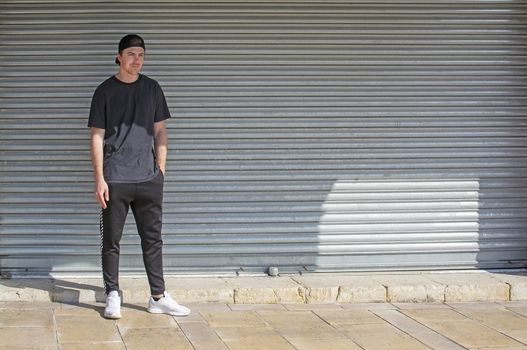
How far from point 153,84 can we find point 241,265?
1.96 meters

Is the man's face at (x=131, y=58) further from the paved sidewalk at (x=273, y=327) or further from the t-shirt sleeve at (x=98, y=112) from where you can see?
the paved sidewalk at (x=273, y=327)

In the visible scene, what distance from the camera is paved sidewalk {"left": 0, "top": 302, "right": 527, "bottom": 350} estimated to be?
5.71 meters

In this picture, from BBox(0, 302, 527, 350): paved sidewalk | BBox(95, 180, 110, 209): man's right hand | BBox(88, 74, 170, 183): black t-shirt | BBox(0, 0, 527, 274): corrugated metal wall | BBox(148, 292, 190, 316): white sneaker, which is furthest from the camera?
BBox(0, 0, 527, 274): corrugated metal wall

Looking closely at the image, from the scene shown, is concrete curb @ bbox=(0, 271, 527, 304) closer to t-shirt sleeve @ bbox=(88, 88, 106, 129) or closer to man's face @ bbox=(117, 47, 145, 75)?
t-shirt sleeve @ bbox=(88, 88, 106, 129)

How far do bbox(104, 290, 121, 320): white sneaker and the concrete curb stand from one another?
44cm

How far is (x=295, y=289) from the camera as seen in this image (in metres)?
7.01

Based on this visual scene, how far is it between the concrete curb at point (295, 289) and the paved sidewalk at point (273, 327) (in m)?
0.09

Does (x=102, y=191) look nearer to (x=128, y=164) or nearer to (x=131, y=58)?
(x=128, y=164)

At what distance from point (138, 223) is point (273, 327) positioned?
132cm

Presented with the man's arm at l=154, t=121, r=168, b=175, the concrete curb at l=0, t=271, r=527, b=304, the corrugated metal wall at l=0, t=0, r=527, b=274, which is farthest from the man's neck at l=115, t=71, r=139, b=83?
the concrete curb at l=0, t=271, r=527, b=304

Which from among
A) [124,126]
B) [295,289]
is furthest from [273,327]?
[124,126]

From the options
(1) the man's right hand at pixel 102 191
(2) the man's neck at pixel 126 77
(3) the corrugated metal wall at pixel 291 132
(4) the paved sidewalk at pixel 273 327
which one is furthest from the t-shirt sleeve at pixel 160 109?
(4) the paved sidewalk at pixel 273 327

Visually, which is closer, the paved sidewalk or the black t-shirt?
the paved sidewalk

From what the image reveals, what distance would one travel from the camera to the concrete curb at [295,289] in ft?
22.3
